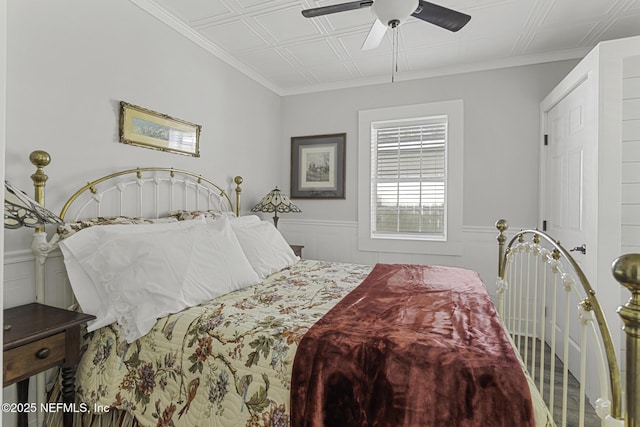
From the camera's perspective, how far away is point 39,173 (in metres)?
1.70

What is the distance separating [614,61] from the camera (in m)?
2.13

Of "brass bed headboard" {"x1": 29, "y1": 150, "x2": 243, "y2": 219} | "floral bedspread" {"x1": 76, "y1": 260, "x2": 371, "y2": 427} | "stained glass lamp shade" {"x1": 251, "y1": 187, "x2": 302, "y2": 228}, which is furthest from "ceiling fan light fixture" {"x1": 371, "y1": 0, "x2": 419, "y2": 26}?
"stained glass lamp shade" {"x1": 251, "y1": 187, "x2": 302, "y2": 228}

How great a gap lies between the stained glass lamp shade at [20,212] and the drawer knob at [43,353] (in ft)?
1.72

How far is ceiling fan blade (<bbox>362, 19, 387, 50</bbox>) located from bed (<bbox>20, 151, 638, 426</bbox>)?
144cm

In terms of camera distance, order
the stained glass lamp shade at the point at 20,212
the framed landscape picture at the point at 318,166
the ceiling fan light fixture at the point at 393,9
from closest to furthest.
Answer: the stained glass lamp shade at the point at 20,212
the ceiling fan light fixture at the point at 393,9
the framed landscape picture at the point at 318,166

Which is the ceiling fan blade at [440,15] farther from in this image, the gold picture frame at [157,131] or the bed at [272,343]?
the gold picture frame at [157,131]

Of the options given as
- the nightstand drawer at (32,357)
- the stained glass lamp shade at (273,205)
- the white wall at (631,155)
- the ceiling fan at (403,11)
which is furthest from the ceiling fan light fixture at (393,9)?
the nightstand drawer at (32,357)

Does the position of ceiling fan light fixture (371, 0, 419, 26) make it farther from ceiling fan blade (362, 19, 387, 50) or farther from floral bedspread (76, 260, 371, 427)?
floral bedspread (76, 260, 371, 427)

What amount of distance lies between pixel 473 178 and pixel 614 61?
148 cm

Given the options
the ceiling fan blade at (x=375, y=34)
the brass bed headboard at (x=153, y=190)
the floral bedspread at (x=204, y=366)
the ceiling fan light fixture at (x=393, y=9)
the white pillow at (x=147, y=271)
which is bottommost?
the floral bedspread at (x=204, y=366)

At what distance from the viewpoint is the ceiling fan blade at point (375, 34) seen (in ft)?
6.75

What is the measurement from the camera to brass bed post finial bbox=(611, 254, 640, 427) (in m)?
0.66

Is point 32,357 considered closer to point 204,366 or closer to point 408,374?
point 204,366

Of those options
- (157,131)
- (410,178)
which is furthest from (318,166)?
(157,131)
